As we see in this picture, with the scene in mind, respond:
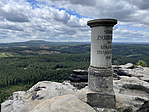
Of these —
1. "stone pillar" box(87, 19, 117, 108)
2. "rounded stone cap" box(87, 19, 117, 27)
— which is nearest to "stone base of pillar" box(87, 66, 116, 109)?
"stone pillar" box(87, 19, 117, 108)

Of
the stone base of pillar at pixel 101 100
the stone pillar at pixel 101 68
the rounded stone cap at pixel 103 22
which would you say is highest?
the rounded stone cap at pixel 103 22

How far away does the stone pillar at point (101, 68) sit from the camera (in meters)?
7.71

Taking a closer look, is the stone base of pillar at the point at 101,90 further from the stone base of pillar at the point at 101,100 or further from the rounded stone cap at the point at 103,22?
the rounded stone cap at the point at 103,22

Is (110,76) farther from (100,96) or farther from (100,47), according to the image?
(100,47)

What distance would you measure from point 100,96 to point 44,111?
12.6ft

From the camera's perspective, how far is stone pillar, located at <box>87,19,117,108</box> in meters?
7.71

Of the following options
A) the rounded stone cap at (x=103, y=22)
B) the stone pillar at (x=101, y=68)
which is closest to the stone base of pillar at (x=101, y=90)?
the stone pillar at (x=101, y=68)

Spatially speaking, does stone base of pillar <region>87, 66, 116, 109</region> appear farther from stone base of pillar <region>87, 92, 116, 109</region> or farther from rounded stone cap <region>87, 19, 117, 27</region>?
rounded stone cap <region>87, 19, 117, 27</region>

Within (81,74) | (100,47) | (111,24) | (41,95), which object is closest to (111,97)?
(100,47)

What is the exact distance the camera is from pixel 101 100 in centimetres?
779

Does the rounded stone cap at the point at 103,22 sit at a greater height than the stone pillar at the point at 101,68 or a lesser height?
greater

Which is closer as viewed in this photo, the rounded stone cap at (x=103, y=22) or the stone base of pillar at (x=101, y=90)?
the rounded stone cap at (x=103, y=22)

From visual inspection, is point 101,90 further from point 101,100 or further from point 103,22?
point 103,22

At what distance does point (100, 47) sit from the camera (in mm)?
7805
